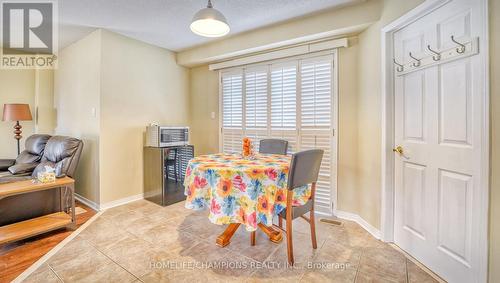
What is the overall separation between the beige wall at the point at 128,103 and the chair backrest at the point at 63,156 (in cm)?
29

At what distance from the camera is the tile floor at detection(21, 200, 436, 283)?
1.69m

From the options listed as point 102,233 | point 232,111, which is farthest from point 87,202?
point 232,111

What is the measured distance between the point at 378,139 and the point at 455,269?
1.16 m

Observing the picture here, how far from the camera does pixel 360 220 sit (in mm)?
2615

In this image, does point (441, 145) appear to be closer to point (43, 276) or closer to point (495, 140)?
point (495, 140)

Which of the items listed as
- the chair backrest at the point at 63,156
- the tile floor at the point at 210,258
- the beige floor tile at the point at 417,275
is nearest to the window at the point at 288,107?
the tile floor at the point at 210,258

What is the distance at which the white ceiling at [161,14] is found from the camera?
238 cm

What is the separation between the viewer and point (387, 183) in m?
2.18

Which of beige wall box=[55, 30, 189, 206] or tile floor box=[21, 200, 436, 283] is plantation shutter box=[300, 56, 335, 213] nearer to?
tile floor box=[21, 200, 436, 283]

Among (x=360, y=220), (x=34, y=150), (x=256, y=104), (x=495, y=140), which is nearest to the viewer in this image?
(x=495, y=140)

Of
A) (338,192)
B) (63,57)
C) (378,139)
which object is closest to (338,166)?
(338,192)

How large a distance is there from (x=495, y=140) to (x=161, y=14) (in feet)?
10.3

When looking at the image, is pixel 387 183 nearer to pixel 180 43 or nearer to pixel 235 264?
pixel 235 264

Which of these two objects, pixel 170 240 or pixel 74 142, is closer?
pixel 170 240
